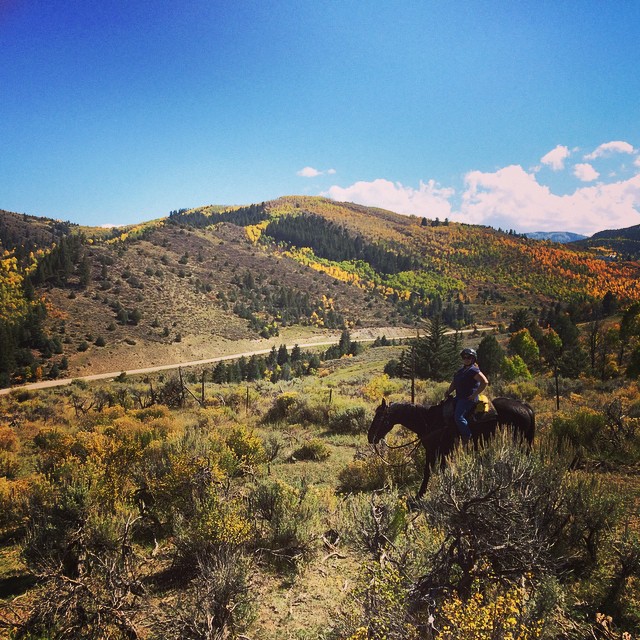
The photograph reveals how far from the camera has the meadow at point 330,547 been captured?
13.6 feet

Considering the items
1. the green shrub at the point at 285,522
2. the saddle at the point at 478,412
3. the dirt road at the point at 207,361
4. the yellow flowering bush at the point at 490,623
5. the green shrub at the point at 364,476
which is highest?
the saddle at the point at 478,412

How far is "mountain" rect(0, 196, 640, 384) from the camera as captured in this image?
2293 inches

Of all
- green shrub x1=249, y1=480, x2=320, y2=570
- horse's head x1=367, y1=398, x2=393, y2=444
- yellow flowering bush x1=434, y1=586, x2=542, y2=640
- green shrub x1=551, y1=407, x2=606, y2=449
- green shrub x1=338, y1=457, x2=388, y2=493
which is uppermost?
yellow flowering bush x1=434, y1=586, x2=542, y2=640

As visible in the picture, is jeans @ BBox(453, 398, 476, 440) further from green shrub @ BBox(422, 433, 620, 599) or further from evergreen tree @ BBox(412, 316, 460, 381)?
evergreen tree @ BBox(412, 316, 460, 381)

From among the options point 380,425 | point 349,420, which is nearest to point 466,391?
point 380,425

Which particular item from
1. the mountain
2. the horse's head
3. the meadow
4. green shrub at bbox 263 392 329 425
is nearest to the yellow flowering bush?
the meadow

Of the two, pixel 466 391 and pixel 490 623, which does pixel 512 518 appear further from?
pixel 466 391

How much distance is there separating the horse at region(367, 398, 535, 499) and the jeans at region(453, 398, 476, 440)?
0.22 m

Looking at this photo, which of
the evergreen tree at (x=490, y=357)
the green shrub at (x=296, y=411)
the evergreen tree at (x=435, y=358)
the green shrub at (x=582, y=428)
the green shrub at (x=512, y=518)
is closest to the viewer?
the green shrub at (x=512, y=518)

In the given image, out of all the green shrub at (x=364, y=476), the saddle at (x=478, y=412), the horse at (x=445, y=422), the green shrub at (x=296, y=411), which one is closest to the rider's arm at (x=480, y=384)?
the saddle at (x=478, y=412)

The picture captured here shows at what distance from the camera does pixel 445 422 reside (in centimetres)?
823

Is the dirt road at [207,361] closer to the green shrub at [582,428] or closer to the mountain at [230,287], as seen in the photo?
the mountain at [230,287]

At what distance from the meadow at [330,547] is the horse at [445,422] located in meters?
0.87

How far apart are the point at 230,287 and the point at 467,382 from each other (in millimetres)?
92102
